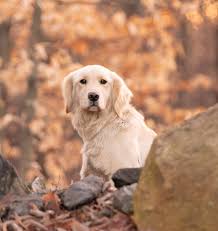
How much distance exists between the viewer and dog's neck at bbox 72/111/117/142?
751cm

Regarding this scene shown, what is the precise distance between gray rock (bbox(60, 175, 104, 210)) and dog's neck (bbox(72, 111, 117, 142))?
2063 millimetres

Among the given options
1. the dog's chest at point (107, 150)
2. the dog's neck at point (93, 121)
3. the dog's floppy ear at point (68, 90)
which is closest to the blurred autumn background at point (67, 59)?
the dog's floppy ear at point (68, 90)

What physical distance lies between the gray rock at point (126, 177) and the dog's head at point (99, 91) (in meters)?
1.97

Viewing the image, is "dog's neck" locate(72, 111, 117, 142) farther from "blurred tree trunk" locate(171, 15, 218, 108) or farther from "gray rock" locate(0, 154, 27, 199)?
"blurred tree trunk" locate(171, 15, 218, 108)

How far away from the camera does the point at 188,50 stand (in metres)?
25.5

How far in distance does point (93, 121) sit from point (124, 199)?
2.54m

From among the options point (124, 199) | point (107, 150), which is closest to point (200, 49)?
point (107, 150)

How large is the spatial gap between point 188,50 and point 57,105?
678 cm

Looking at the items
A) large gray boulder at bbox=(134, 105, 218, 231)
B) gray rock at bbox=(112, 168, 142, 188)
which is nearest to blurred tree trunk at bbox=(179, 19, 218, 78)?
gray rock at bbox=(112, 168, 142, 188)

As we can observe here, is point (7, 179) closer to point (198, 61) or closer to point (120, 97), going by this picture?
point (120, 97)

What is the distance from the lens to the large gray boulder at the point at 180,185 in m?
4.59

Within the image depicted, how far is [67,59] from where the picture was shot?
18266 mm

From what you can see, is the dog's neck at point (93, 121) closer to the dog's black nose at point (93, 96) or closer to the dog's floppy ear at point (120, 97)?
the dog's floppy ear at point (120, 97)

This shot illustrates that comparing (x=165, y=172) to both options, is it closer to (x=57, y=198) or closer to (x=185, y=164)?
(x=185, y=164)
